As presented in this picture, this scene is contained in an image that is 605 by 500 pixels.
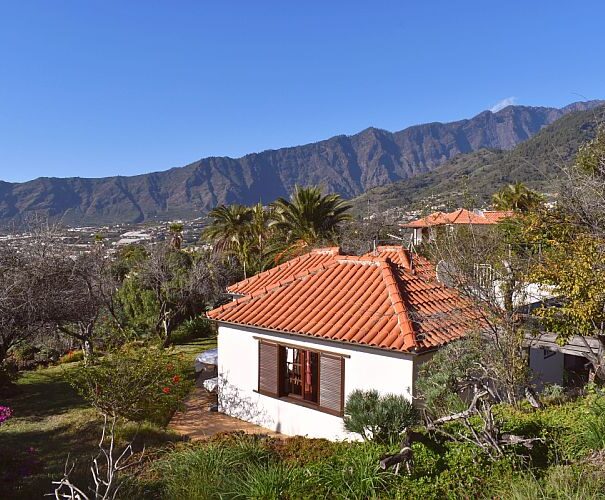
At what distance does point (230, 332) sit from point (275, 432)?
314cm

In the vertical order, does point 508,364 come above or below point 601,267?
below

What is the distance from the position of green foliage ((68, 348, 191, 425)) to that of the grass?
59 cm

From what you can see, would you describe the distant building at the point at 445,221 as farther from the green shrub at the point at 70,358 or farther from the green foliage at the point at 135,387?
the green shrub at the point at 70,358

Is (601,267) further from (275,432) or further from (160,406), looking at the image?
(160,406)

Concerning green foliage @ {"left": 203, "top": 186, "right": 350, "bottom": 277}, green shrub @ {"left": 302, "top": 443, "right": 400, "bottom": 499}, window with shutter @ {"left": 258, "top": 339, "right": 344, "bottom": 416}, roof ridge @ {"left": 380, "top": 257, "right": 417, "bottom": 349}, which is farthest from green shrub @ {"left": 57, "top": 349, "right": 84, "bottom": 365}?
green shrub @ {"left": 302, "top": 443, "right": 400, "bottom": 499}

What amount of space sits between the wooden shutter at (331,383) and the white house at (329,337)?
0.02 m

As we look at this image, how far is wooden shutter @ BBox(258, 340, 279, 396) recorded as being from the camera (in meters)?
12.8

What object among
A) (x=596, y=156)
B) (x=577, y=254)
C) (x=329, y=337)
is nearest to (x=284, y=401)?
(x=329, y=337)

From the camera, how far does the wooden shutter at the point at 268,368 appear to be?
504 inches

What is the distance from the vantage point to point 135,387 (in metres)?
12.4

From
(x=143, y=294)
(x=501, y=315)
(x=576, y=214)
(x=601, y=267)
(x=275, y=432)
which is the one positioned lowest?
(x=275, y=432)

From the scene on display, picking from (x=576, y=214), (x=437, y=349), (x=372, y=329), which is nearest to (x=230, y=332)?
(x=372, y=329)

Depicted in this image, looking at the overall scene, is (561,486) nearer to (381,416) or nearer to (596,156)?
(381,416)

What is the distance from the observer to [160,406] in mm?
13094
